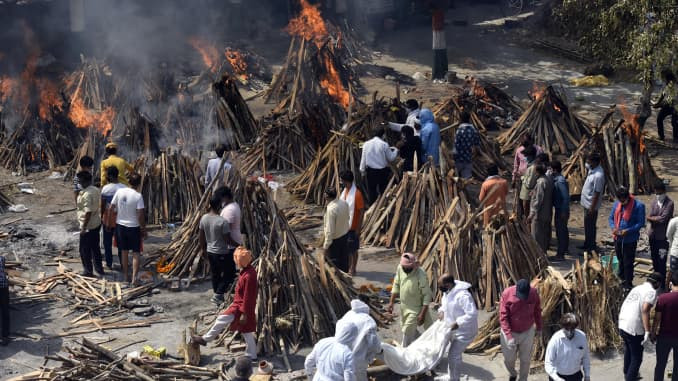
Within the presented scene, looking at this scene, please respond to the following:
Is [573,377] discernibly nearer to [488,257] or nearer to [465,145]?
[488,257]

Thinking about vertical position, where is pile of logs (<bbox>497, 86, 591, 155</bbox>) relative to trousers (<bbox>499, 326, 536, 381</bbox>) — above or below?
above

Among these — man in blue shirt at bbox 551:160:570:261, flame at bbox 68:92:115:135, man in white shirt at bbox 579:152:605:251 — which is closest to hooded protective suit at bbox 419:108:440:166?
man in blue shirt at bbox 551:160:570:261

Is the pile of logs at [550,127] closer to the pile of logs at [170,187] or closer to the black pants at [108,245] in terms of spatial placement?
the pile of logs at [170,187]

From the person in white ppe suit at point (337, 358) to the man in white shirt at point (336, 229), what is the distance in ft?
11.1

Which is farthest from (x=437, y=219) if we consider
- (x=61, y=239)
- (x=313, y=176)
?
(x=61, y=239)

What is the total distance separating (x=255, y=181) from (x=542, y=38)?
66.5 ft

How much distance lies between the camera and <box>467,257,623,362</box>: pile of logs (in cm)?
1173

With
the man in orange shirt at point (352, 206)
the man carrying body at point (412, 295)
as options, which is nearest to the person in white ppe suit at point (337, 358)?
the man carrying body at point (412, 295)

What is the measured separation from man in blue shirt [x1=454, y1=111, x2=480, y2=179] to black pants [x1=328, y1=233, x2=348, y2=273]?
Answer: 4257 mm

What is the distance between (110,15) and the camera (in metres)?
28.9

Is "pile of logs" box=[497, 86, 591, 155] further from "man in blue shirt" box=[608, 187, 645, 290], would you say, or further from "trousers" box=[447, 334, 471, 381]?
"trousers" box=[447, 334, 471, 381]

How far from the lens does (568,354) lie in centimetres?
1000

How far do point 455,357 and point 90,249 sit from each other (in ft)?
19.5

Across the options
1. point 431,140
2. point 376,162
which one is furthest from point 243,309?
point 431,140
